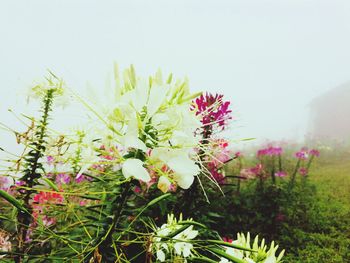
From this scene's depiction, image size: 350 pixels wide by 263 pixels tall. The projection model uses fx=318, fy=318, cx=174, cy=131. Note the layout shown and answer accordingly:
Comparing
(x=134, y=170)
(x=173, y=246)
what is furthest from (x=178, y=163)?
(x=173, y=246)

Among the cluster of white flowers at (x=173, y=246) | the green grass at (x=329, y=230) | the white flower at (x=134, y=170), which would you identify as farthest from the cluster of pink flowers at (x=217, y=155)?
the green grass at (x=329, y=230)

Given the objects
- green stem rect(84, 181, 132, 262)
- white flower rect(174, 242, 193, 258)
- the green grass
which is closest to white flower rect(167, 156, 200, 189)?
green stem rect(84, 181, 132, 262)

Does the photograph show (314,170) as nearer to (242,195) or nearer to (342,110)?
(242,195)

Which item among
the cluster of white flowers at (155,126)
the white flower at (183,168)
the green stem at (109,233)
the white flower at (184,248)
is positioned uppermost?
the cluster of white flowers at (155,126)

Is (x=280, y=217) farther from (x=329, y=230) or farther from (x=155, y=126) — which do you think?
(x=155, y=126)

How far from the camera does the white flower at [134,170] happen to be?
790mm

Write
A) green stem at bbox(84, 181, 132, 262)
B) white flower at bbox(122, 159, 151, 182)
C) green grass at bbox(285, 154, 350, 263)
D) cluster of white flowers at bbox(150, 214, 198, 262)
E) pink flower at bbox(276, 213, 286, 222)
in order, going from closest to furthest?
1. white flower at bbox(122, 159, 151, 182)
2. green stem at bbox(84, 181, 132, 262)
3. cluster of white flowers at bbox(150, 214, 198, 262)
4. green grass at bbox(285, 154, 350, 263)
5. pink flower at bbox(276, 213, 286, 222)

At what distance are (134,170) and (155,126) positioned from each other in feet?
0.51

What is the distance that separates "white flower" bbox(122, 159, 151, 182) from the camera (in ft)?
2.59

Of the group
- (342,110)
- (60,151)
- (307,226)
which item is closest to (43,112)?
(60,151)

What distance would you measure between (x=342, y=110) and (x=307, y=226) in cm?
2873

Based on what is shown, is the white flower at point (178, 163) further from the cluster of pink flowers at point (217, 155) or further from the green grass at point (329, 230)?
the green grass at point (329, 230)

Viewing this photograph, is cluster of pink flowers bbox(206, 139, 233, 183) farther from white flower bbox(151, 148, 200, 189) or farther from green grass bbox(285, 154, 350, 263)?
green grass bbox(285, 154, 350, 263)

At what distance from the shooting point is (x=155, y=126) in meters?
0.90
